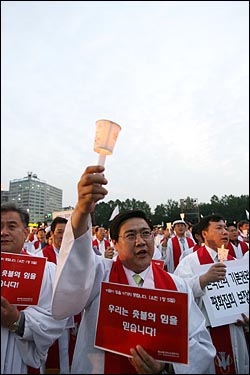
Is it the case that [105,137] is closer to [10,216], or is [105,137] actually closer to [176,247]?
[10,216]

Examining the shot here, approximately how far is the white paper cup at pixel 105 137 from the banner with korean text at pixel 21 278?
1.32 metres

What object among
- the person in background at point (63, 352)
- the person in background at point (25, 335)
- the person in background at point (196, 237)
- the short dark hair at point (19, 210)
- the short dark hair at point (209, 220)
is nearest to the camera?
the person in background at point (25, 335)

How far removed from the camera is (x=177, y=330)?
1729 mm

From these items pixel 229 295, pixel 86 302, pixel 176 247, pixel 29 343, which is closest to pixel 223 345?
pixel 229 295

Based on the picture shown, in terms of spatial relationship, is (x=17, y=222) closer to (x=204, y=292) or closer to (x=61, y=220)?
(x=204, y=292)

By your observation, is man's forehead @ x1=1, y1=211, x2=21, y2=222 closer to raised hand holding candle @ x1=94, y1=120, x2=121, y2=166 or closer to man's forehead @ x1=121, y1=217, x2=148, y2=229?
man's forehead @ x1=121, y1=217, x2=148, y2=229

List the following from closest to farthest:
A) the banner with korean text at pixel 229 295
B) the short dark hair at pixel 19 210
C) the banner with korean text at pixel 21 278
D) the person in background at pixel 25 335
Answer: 1. the person in background at pixel 25 335
2. the banner with korean text at pixel 21 278
3. the short dark hair at pixel 19 210
4. the banner with korean text at pixel 229 295

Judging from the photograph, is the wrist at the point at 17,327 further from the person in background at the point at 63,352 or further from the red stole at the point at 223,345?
the red stole at the point at 223,345

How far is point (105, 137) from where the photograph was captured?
1465 mm

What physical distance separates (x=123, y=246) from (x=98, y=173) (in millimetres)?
1039

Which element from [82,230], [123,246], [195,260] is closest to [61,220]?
[195,260]

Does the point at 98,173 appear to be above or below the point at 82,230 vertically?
above

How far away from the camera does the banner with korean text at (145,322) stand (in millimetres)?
1708

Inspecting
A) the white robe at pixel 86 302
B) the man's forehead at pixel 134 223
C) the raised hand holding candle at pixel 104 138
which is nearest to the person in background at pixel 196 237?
the man's forehead at pixel 134 223
